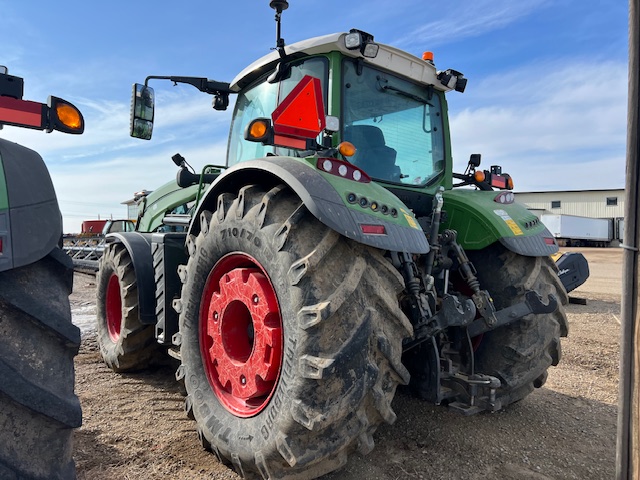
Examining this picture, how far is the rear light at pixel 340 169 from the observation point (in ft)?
7.43

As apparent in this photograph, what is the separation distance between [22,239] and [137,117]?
2.24m

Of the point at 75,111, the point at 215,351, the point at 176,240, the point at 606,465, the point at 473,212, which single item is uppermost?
the point at 75,111

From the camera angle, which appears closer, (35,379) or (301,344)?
(35,379)

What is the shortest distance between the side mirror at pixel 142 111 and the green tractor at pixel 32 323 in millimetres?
1914

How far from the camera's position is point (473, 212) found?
3.10m

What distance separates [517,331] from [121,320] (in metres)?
3.35

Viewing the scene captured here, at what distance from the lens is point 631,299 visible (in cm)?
148

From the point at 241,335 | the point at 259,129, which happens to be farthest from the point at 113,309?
the point at 259,129

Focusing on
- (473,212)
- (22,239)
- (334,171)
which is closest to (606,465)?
(473,212)

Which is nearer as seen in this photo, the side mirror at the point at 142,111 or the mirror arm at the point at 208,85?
the side mirror at the point at 142,111

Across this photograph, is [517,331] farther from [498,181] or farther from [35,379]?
[35,379]

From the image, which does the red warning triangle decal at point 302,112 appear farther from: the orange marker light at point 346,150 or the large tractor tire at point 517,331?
the large tractor tire at point 517,331

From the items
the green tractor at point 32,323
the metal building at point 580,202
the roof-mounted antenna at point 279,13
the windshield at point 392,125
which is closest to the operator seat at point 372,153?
the windshield at point 392,125

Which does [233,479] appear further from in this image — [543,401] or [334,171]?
[543,401]
